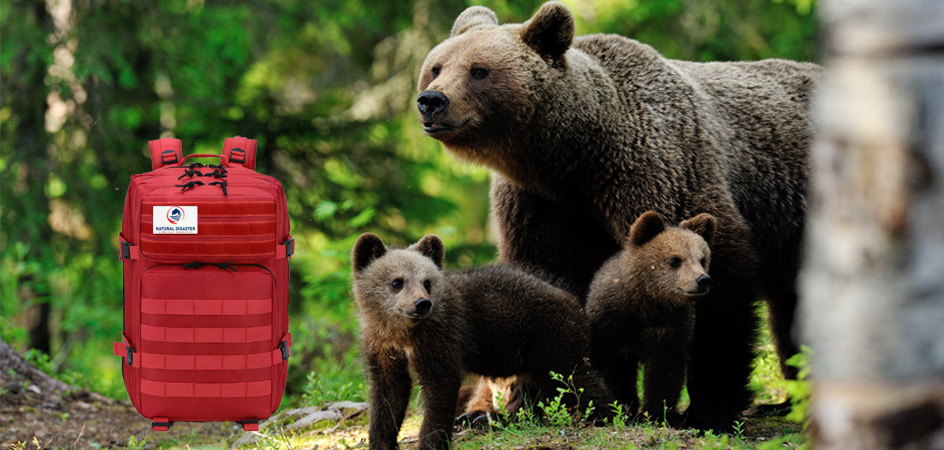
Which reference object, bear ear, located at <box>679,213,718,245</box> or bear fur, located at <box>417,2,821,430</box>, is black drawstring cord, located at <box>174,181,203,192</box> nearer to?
bear fur, located at <box>417,2,821,430</box>

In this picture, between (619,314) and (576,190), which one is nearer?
(619,314)

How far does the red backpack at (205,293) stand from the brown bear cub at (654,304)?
71.9 inches

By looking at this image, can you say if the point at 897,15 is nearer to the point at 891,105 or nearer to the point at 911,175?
the point at 891,105

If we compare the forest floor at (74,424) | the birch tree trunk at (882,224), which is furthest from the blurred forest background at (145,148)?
the birch tree trunk at (882,224)

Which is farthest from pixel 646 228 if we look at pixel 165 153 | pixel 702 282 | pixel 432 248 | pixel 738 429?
pixel 165 153

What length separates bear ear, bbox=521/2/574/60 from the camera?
17.9 ft

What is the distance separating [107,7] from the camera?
1075 cm

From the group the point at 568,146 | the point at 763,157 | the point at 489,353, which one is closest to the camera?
the point at 489,353

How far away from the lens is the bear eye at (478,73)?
546 cm

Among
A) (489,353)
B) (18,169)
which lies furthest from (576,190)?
(18,169)

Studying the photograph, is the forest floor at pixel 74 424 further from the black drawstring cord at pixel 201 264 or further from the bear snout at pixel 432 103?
the bear snout at pixel 432 103

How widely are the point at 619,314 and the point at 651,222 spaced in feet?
1.81

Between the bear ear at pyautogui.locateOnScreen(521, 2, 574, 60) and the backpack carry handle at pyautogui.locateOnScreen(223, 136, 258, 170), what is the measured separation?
1.77m

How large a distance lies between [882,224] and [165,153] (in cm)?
416
